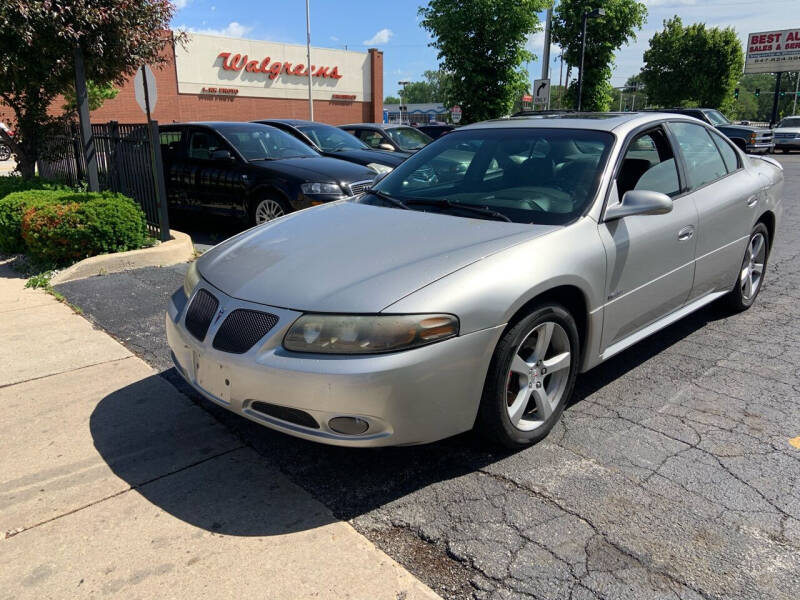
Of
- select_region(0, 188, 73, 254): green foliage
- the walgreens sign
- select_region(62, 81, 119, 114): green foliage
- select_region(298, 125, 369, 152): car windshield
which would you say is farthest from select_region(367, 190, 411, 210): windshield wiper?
the walgreens sign

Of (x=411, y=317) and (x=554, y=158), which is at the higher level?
(x=554, y=158)

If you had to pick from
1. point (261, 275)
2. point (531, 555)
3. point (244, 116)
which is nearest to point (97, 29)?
point (261, 275)

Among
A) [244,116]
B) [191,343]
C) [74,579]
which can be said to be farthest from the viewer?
[244,116]

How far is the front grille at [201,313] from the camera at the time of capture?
2917 millimetres

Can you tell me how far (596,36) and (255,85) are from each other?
18.9m

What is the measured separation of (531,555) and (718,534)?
0.76 m

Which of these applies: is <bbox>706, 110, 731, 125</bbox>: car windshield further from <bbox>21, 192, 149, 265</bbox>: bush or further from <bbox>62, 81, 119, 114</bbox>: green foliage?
<bbox>21, 192, 149, 265</bbox>: bush

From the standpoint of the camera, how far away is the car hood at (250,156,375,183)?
24.8 feet

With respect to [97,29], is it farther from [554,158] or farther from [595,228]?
[595,228]

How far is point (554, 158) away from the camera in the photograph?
3670mm

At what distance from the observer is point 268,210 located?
7754 millimetres

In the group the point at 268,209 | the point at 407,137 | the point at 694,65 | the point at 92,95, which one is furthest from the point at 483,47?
the point at 694,65

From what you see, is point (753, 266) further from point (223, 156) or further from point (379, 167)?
point (223, 156)

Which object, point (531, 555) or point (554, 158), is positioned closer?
point (531, 555)
